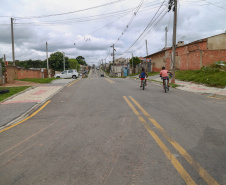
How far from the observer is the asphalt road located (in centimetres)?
287

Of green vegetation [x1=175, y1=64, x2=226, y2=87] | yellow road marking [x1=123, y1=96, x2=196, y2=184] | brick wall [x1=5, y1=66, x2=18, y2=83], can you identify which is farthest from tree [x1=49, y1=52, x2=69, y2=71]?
yellow road marking [x1=123, y1=96, x2=196, y2=184]

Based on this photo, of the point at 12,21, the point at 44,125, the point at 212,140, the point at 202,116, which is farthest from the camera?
the point at 12,21

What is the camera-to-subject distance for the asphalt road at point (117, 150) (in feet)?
9.42

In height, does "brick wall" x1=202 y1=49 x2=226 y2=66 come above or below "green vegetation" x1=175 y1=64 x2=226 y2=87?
above

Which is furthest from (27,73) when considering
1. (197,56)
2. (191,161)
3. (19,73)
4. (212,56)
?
(191,161)

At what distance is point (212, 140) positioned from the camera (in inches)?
163

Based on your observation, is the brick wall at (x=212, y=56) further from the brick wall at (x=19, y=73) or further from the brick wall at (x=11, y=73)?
the brick wall at (x=11, y=73)

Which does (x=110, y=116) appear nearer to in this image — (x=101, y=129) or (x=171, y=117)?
(x=101, y=129)

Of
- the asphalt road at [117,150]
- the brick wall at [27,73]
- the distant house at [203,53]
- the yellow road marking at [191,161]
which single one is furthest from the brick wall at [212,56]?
the brick wall at [27,73]

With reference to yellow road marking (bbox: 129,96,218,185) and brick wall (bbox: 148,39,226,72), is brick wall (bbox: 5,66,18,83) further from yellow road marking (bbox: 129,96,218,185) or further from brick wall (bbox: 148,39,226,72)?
brick wall (bbox: 148,39,226,72)

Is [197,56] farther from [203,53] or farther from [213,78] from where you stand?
[213,78]

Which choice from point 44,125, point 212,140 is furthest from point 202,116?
point 44,125

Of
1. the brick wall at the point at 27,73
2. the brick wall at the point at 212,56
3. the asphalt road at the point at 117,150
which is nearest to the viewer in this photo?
the asphalt road at the point at 117,150

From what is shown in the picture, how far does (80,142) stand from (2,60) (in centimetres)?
1869
